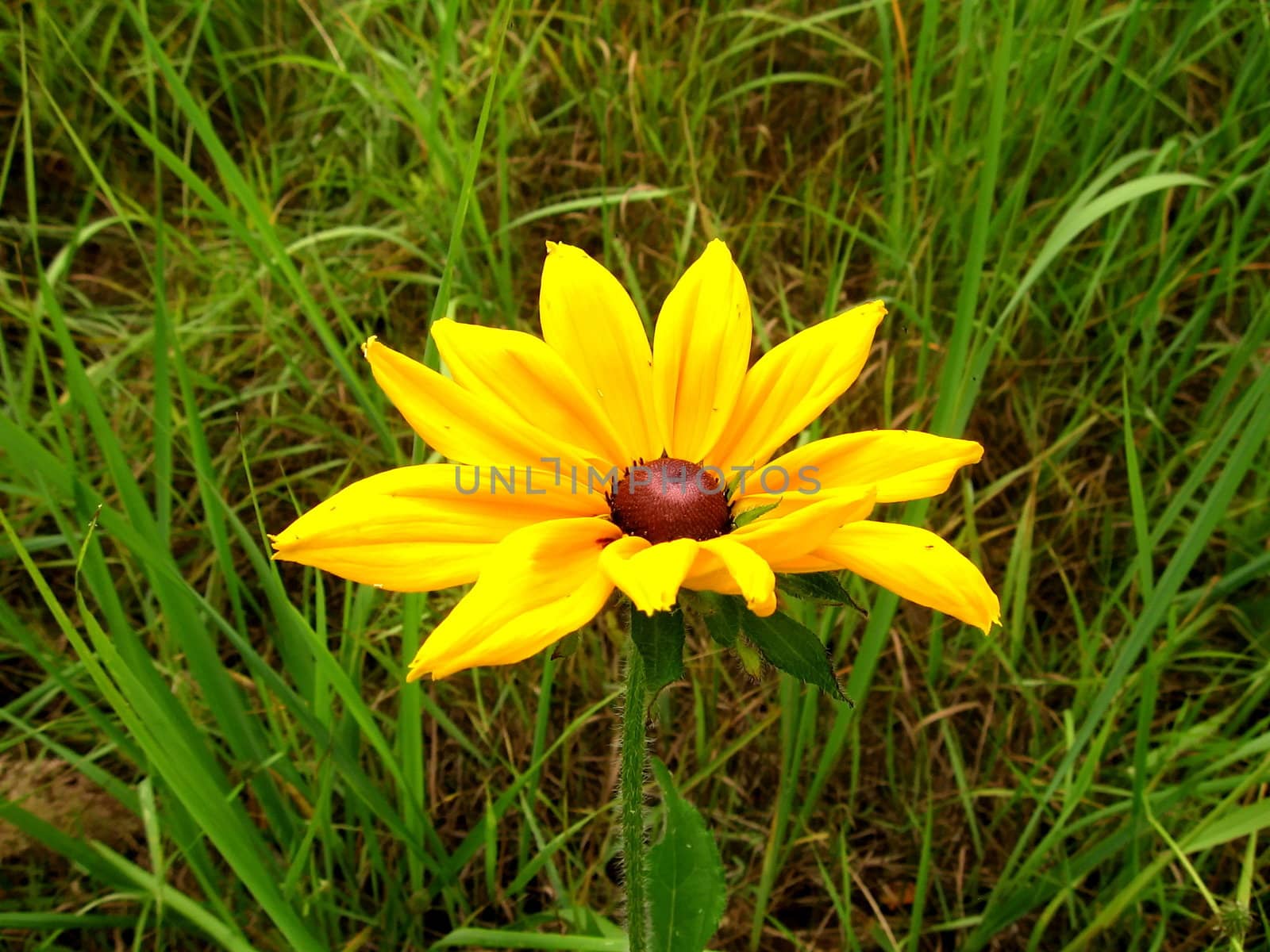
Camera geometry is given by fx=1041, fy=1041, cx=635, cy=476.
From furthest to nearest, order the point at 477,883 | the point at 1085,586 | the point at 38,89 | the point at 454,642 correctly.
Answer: the point at 38,89
the point at 1085,586
the point at 477,883
the point at 454,642

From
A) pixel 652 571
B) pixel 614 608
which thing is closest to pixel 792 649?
pixel 652 571

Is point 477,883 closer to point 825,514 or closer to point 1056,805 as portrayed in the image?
point 1056,805

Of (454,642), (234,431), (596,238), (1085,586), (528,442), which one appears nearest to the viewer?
(454,642)

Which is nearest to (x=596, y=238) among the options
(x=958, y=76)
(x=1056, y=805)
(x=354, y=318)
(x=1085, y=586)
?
(x=354, y=318)

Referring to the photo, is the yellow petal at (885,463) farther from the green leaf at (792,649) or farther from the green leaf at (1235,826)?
the green leaf at (1235,826)

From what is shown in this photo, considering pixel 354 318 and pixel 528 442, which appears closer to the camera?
pixel 528 442

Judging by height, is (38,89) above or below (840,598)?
above

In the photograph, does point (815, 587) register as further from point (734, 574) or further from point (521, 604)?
point (521, 604)

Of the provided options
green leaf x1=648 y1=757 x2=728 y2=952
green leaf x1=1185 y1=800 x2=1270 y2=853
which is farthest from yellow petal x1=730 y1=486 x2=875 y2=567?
green leaf x1=1185 y1=800 x2=1270 y2=853

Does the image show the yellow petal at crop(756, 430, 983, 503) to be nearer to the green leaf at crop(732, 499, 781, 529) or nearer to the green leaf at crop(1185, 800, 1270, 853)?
the green leaf at crop(732, 499, 781, 529)
